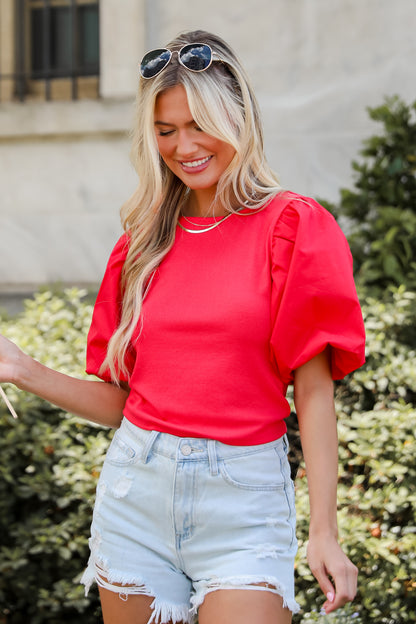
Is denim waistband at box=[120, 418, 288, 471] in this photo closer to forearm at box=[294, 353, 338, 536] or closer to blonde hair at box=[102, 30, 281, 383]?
forearm at box=[294, 353, 338, 536]

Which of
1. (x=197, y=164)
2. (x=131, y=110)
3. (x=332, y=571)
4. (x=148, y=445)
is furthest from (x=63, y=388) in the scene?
(x=131, y=110)

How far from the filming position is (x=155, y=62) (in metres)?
1.94

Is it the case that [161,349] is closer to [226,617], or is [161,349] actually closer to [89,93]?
[226,617]

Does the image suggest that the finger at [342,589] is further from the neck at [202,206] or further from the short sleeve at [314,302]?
the neck at [202,206]

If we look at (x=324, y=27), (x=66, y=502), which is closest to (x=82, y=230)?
(x=324, y=27)

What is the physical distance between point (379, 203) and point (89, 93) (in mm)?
2404

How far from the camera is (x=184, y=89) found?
1897 millimetres

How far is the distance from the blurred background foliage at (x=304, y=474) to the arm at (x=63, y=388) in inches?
42.5

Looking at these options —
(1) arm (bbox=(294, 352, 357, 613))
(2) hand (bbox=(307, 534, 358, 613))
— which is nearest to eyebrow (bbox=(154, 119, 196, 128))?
(1) arm (bbox=(294, 352, 357, 613))

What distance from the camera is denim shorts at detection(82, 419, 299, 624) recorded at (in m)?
1.73

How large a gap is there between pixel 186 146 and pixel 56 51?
4.12 meters

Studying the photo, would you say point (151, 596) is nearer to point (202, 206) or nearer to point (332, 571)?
point (332, 571)

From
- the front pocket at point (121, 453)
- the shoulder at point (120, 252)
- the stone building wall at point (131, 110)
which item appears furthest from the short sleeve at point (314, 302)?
the stone building wall at point (131, 110)

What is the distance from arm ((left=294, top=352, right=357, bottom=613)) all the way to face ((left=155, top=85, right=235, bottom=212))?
1.77 feet
